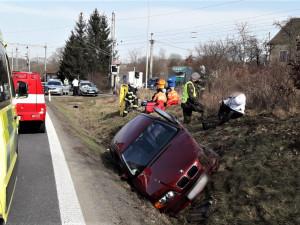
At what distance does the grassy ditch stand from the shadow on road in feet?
8.81

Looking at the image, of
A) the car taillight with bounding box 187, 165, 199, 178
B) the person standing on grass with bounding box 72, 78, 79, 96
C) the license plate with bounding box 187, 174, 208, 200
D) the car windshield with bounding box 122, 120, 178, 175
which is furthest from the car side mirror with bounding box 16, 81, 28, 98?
the person standing on grass with bounding box 72, 78, 79, 96

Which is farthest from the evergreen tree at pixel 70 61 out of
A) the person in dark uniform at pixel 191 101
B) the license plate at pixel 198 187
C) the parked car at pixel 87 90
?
the license plate at pixel 198 187

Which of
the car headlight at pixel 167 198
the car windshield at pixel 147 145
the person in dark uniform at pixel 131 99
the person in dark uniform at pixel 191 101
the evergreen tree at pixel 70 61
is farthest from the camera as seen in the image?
the evergreen tree at pixel 70 61

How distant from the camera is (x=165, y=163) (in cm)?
510

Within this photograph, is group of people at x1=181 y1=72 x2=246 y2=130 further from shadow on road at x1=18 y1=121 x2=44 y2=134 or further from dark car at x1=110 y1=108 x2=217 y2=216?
shadow on road at x1=18 y1=121 x2=44 y2=134

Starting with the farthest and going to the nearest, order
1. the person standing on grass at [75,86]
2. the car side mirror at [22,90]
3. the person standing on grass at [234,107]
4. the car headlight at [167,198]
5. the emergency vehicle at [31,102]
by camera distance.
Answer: the person standing on grass at [75,86] → the emergency vehicle at [31,102] → the person standing on grass at [234,107] → the car side mirror at [22,90] → the car headlight at [167,198]

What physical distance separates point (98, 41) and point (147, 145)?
2102 inches

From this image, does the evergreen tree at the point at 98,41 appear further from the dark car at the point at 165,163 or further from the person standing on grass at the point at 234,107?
the dark car at the point at 165,163

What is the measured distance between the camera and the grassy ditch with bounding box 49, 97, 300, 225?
181 inches

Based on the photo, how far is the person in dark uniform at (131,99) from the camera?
13.4 m

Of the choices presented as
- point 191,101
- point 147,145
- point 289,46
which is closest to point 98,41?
point 289,46

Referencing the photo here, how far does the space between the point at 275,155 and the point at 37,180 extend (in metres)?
4.28

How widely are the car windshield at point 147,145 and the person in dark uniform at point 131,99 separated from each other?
7.51 meters

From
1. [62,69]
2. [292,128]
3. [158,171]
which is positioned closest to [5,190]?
[158,171]
